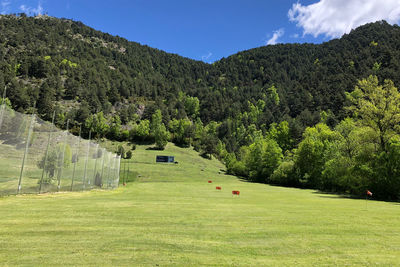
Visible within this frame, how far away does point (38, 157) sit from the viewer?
62.3 feet

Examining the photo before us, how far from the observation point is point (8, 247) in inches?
271

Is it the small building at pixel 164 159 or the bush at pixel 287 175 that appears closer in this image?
the bush at pixel 287 175

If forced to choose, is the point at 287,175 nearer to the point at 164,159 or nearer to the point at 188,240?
the point at 164,159

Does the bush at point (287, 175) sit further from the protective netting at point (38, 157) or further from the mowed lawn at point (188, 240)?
the mowed lawn at point (188, 240)

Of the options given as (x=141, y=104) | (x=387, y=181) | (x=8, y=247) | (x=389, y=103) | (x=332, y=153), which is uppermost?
(x=141, y=104)

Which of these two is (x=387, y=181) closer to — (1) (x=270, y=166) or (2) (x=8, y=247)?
(2) (x=8, y=247)

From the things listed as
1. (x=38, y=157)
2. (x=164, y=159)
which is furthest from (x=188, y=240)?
(x=164, y=159)

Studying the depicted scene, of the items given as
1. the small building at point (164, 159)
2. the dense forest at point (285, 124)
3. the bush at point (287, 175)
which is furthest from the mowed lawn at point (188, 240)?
the small building at point (164, 159)

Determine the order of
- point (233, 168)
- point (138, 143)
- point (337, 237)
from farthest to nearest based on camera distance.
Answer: point (138, 143)
point (233, 168)
point (337, 237)

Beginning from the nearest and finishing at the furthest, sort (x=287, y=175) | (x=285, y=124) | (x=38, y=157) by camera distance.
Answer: (x=38, y=157) < (x=287, y=175) < (x=285, y=124)

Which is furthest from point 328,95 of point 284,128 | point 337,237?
point 337,237

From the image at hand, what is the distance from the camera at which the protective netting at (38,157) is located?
52.0 feet

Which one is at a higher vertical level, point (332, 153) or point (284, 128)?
point (284, 128)

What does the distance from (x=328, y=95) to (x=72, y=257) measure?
194m
